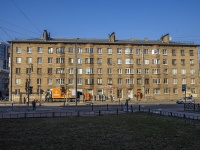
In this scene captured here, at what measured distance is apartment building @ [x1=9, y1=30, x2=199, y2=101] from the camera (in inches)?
2295

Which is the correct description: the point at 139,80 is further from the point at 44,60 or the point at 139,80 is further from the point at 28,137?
the point at 28,137

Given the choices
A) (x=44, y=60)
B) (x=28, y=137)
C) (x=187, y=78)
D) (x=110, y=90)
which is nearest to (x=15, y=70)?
(x=44, y=60)

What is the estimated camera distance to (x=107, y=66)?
60.4m

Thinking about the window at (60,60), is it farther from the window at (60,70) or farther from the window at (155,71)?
the window at (155,71)

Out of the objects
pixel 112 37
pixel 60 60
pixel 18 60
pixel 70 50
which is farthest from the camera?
pixel 112 37

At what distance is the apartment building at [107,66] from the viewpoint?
191 feet

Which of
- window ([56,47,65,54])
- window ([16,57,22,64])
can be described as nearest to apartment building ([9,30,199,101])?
window ([56,47,65,54])

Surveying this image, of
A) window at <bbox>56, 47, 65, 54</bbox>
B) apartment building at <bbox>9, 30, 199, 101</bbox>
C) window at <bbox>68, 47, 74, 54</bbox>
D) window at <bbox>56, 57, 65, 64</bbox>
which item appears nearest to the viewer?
apartment building at <bbox>9, 30, 199, 101</bbox>

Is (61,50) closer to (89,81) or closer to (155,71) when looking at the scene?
(89,81)

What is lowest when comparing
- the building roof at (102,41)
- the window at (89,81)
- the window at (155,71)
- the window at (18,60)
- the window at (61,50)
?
the window at (89,81)

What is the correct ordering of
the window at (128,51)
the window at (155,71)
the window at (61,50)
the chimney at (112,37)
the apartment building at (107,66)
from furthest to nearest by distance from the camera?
the chimney at (112,37) < the window at (155,71) < the window at (128,51) < the window at (61,50) < the apartment building at (107,66)

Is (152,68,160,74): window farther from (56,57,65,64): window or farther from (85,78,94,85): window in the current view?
(56,57,65,64): window

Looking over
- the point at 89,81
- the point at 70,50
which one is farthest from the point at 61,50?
the point at 89,81

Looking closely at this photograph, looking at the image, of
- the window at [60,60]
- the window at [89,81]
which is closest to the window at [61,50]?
the window at [60,60]
